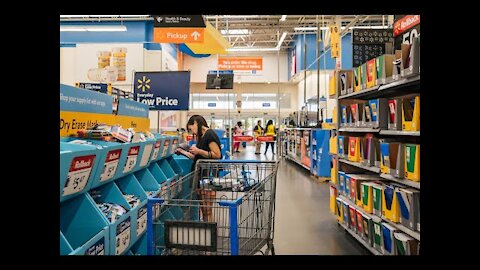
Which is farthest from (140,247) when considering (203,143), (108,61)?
(108,61)

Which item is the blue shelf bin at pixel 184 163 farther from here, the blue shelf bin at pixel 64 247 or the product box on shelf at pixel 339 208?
the blue shelf bin at pixel 64 247

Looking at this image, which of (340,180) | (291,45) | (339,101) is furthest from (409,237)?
(291,45)

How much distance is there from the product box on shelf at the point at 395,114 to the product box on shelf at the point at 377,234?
3.13ft

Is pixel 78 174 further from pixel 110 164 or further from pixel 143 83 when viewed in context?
pixel 143 83

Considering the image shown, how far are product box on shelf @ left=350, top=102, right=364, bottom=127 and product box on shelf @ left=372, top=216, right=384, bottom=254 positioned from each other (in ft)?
3.72

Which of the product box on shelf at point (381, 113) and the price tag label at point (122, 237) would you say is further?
the product box on shelf at point (381, 113)

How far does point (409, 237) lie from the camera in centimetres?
326

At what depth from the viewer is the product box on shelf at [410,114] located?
3127mm

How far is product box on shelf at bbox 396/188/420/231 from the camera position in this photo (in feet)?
10.2

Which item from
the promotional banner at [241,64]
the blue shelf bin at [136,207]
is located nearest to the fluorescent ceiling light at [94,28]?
the promotional banner at [241,64]

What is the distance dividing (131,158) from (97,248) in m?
0.90

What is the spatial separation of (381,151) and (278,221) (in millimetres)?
2143

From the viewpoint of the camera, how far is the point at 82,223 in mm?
2352
